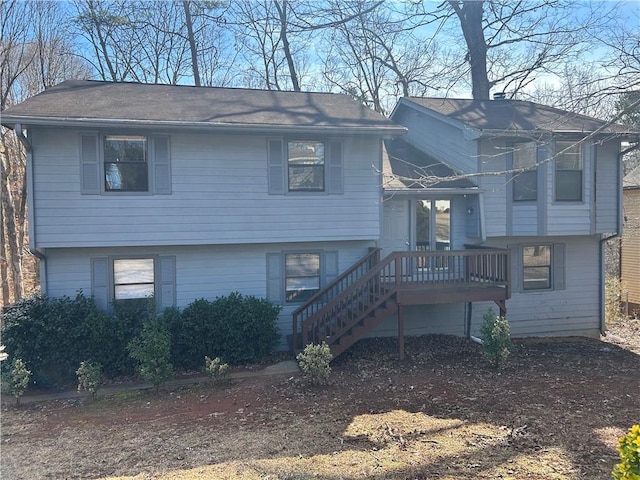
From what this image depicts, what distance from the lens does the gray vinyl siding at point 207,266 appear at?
990 cm

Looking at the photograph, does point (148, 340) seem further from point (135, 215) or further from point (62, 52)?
point (62, 52)

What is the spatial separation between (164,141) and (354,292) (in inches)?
202

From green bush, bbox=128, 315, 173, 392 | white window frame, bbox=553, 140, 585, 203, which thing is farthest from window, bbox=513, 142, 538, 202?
green bush, bbox=128, 315, 173, 392

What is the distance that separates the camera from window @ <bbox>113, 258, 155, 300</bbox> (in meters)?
10.2

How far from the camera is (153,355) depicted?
8.43 m

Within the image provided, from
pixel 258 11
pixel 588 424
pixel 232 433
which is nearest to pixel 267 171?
pixel 232 433

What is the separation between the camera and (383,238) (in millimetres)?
11805

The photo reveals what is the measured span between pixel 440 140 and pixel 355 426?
9.04 metres

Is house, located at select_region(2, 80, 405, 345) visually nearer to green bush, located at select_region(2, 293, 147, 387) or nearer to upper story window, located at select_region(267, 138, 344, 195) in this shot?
upper story window, located at select_region(267, 138, 344, 195)

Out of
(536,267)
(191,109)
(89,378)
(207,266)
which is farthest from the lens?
(536,267)

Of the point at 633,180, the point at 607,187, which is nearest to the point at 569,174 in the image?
the point at 607,187

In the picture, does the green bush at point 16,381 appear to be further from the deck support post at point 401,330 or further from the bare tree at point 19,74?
the bare tree at point 19,74

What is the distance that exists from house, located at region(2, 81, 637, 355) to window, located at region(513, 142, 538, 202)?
0.04m

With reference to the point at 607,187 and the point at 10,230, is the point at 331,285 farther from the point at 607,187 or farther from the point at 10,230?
the point at 10,230
